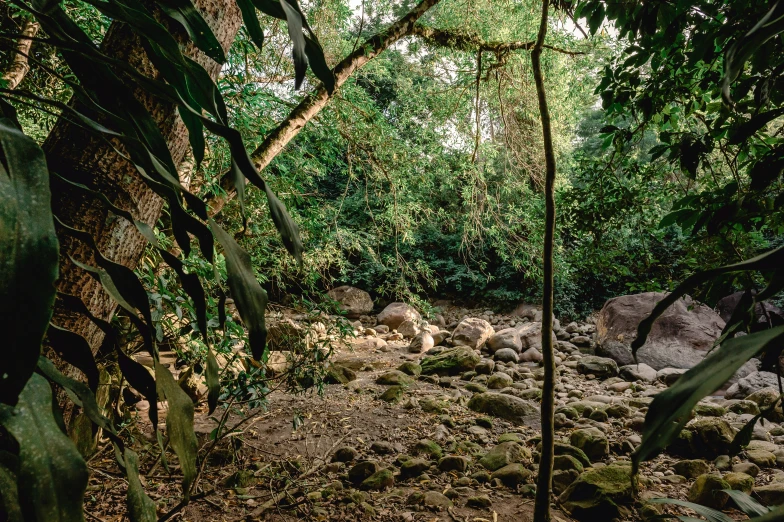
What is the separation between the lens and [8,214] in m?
0.28

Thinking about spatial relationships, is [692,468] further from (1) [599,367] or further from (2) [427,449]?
(1) [599,367]

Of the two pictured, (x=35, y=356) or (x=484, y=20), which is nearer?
(x=35, y=356)

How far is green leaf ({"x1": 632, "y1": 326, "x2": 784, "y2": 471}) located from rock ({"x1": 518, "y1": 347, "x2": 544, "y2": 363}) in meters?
6.09

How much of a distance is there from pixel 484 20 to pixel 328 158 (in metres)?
2.23

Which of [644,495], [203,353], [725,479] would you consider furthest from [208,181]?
[725,479]

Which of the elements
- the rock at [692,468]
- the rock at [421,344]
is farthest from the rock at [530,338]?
the rock at [692,468]

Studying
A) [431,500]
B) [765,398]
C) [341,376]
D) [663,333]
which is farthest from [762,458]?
[341,376]

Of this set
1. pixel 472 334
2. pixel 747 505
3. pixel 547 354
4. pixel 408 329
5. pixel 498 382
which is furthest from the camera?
pixel 408 329

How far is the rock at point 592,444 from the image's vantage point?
2850 millimetres

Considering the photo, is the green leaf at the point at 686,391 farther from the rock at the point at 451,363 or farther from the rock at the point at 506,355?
the rock at the point at 506,355

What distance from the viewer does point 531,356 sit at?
6082mm

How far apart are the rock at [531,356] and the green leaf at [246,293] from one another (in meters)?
6.11

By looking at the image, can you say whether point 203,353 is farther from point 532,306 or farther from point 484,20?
point 532,306

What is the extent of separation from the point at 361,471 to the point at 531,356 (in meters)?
4.34
